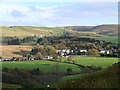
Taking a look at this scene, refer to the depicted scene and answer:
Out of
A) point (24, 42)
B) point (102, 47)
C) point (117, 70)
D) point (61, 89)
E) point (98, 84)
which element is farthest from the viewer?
point (24, 42)

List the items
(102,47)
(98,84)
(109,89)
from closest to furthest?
1. (109,89)
2. (98,84)
3. (102,47)

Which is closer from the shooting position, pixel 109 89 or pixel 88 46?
pixel 109 89

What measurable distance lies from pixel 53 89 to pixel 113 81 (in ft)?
5.15

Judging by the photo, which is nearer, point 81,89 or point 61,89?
point 81,89

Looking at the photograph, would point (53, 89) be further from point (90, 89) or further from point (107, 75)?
point (107, 75)

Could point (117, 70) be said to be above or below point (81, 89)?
above

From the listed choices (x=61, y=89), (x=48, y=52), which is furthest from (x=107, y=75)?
(x=48, y=52)

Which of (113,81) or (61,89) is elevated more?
(113,81)

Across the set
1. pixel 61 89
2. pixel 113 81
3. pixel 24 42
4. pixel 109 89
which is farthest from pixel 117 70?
pixel 24 42

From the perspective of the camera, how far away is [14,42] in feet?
323

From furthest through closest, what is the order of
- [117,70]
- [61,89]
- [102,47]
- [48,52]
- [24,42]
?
[24,42] < [102,47] < [48,52] < [117,70] < [61,89]

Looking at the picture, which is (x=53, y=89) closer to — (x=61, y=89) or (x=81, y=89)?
(x=61, y=89)

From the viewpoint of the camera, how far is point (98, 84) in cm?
404

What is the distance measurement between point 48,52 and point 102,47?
35.1 m
